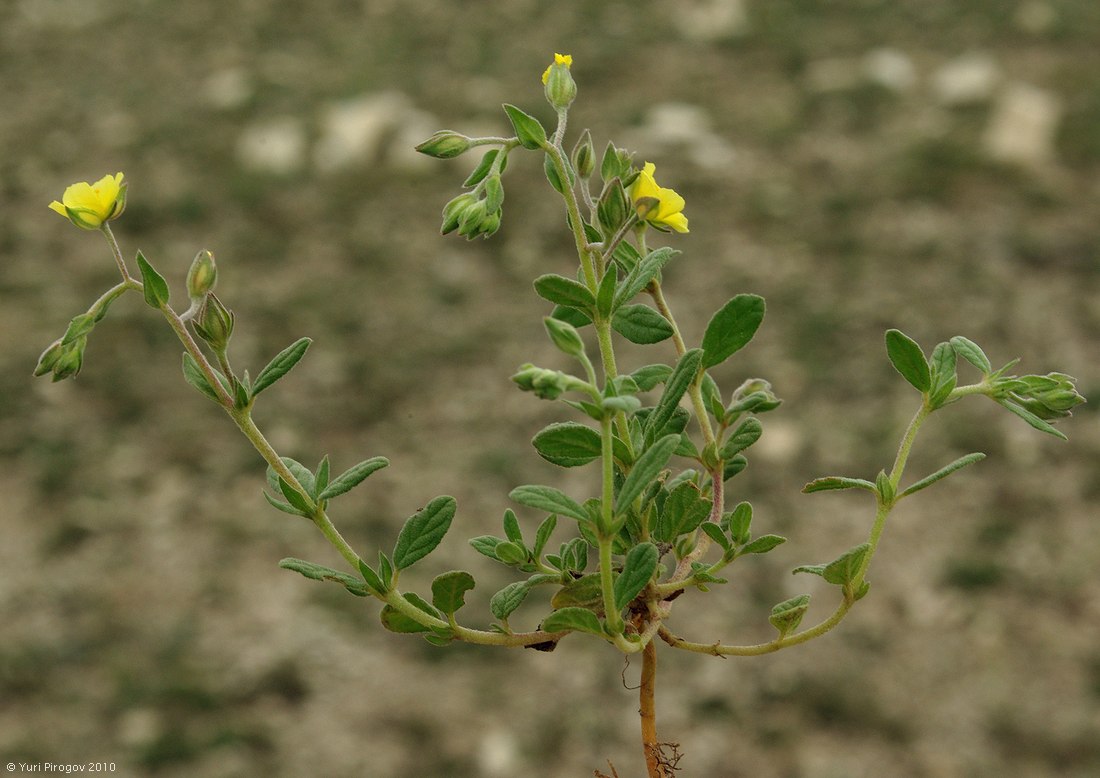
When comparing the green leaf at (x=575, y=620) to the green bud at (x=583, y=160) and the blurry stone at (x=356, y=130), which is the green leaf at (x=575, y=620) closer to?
the green bud at (x=583, y=160)

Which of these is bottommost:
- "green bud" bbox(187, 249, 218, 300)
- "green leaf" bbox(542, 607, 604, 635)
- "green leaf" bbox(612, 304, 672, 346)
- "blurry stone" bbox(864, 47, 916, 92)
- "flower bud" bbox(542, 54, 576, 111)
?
"blurry stone" bbox(864, 47, 916, 92)

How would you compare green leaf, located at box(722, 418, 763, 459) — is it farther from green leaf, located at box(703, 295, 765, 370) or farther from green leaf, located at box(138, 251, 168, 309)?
green leaf, located at box(138, 251, 168, 309)

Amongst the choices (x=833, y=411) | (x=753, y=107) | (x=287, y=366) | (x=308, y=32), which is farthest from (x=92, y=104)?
(x=287, y=366)

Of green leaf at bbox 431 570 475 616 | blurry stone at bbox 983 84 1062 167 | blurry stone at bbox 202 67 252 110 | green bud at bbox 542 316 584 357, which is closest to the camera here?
green bud at bbox 542 316 584 357

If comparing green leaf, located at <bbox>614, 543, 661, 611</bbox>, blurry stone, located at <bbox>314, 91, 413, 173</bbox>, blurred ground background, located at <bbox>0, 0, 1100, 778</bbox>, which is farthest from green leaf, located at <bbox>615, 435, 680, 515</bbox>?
blurry stone, located at <bbox>314, 91, 413, 173</bbox>

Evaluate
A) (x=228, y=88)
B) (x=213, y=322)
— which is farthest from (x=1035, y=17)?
(x=213, y=322)

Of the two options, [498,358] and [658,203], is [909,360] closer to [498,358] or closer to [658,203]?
[658,203]

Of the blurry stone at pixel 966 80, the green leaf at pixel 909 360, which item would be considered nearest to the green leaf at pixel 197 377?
the green leaf at pixel 909 360
